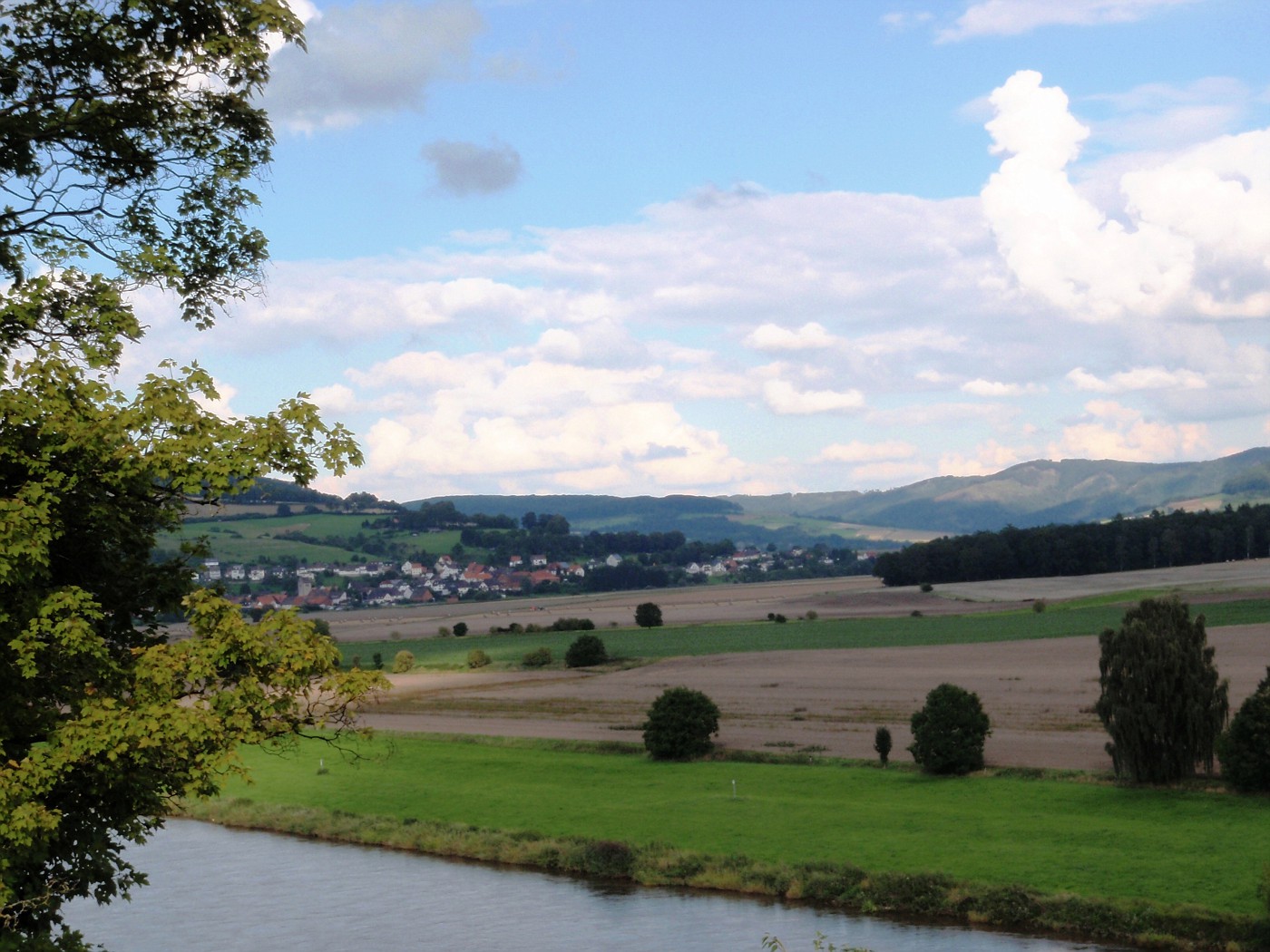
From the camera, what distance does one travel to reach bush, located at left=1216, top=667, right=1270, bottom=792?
111 ft

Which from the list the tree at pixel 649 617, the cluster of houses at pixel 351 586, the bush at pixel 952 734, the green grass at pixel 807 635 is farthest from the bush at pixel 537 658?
the cluster of houses at pixel 351 586

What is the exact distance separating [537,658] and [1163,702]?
185 ft

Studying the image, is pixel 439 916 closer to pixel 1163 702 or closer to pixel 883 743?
pixel 883 743

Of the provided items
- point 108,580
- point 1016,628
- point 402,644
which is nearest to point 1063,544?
point 1016,628

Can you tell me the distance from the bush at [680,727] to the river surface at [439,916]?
32.9 feet

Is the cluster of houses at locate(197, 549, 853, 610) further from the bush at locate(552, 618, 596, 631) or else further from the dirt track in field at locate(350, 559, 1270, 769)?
the dirt track in field at locate(350, 559, 1270, 769)

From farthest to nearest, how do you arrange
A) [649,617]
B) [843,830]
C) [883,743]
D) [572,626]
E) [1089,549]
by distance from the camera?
[1089,549] → [649,617] → [572,626] → [883,743] → [843,830]

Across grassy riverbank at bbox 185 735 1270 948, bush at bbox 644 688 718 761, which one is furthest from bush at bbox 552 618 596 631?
bush at bbox 644 688 718 761

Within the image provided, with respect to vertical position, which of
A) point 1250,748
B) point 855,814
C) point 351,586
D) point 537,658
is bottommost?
point 855,814

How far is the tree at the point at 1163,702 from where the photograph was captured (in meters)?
36.2

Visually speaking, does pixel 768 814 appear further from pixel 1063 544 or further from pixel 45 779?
pixel 1063 544

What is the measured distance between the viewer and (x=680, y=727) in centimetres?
4669

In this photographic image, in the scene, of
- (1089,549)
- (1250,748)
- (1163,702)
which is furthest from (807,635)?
(1250,748)

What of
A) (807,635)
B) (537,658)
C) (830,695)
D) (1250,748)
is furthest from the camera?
(807,635)
